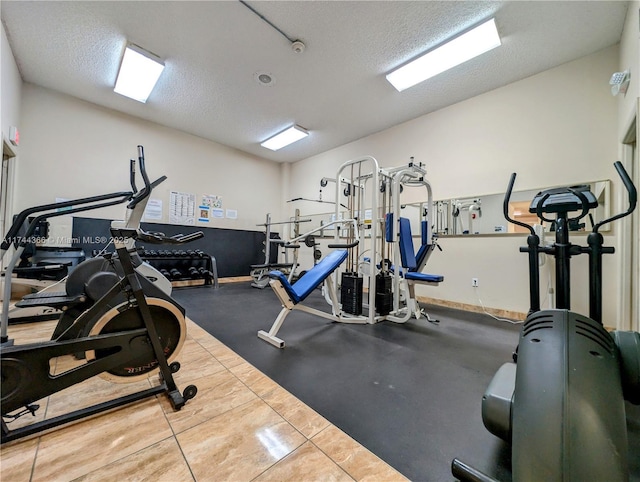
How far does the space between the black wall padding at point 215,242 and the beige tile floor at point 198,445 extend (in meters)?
3.56

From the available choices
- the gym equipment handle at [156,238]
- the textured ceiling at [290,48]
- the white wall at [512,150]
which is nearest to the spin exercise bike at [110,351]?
the gym equipment handle at [156,238]

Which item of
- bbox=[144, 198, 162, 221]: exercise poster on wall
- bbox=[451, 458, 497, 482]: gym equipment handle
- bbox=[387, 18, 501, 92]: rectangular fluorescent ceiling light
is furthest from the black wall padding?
bbox=[451, 458, 497, 482]: gym equipment handle

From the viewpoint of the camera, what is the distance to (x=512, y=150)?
313 cm

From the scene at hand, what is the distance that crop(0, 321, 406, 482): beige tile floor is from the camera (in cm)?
86

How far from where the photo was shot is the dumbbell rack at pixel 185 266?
4297 millimetres

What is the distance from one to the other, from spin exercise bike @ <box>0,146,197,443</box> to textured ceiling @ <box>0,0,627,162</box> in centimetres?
242

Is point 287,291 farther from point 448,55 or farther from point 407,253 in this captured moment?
point 448,55

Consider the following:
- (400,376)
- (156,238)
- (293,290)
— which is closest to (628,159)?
(400,376)

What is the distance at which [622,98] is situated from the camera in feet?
7.86

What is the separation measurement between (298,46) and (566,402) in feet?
10.9

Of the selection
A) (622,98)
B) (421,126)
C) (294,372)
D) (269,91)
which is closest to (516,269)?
(622,98)

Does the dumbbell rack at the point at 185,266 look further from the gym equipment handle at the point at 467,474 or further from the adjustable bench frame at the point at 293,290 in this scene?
the gym equipment handle at the point at 467,474

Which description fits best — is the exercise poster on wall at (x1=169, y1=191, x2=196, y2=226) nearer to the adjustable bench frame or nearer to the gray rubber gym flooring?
the gray rubber gym flooring

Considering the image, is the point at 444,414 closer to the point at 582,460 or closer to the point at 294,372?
the point at 582,460
